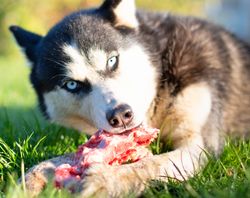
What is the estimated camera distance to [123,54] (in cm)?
387

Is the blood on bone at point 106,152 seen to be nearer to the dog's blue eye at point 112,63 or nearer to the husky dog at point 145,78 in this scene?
the husky dog at point 145,78

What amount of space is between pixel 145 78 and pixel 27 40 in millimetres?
1228

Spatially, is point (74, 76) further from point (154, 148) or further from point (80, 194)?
point (80, 194)

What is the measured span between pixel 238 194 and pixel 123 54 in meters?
1.77

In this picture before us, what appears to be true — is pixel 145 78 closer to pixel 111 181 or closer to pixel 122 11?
pixel 122 11

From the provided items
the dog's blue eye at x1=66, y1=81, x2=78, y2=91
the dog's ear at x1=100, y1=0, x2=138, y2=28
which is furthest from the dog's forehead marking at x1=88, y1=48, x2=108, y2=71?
the dog's ear at x1=100, y1=0, x2=138, y2=28

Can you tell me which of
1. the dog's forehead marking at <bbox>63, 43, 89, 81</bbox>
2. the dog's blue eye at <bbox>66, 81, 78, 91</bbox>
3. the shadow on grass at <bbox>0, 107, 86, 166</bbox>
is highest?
the dog's forehead marking at <bbox>63, 43, 89, 81</bbox>

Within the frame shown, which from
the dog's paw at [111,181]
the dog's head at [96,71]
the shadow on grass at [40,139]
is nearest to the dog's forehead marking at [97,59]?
the dog's head at [96,71]

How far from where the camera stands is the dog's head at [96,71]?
3492 millimetres

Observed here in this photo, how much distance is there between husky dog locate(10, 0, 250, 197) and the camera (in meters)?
3.53

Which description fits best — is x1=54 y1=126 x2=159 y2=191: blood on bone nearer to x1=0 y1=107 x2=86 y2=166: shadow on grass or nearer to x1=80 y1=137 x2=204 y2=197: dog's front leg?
x1=80 y1=137 x2=204 y2=197: dog's front leg

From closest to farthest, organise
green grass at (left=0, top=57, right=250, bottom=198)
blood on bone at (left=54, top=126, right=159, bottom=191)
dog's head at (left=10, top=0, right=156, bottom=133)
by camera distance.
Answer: green grass at (left=0, top=57, right=250, bottom=198) → blood on bone at (left=54, top=126, right=159, bottom=191) → dog's head at (left=10, top=0, right=156, bottom=133)

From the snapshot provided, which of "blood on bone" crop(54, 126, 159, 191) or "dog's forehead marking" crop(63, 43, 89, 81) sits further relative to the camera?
"dog's forehead marking" crop(63, 43, 89, 81)

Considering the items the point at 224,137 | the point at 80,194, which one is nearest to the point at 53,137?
the point at 224,137
